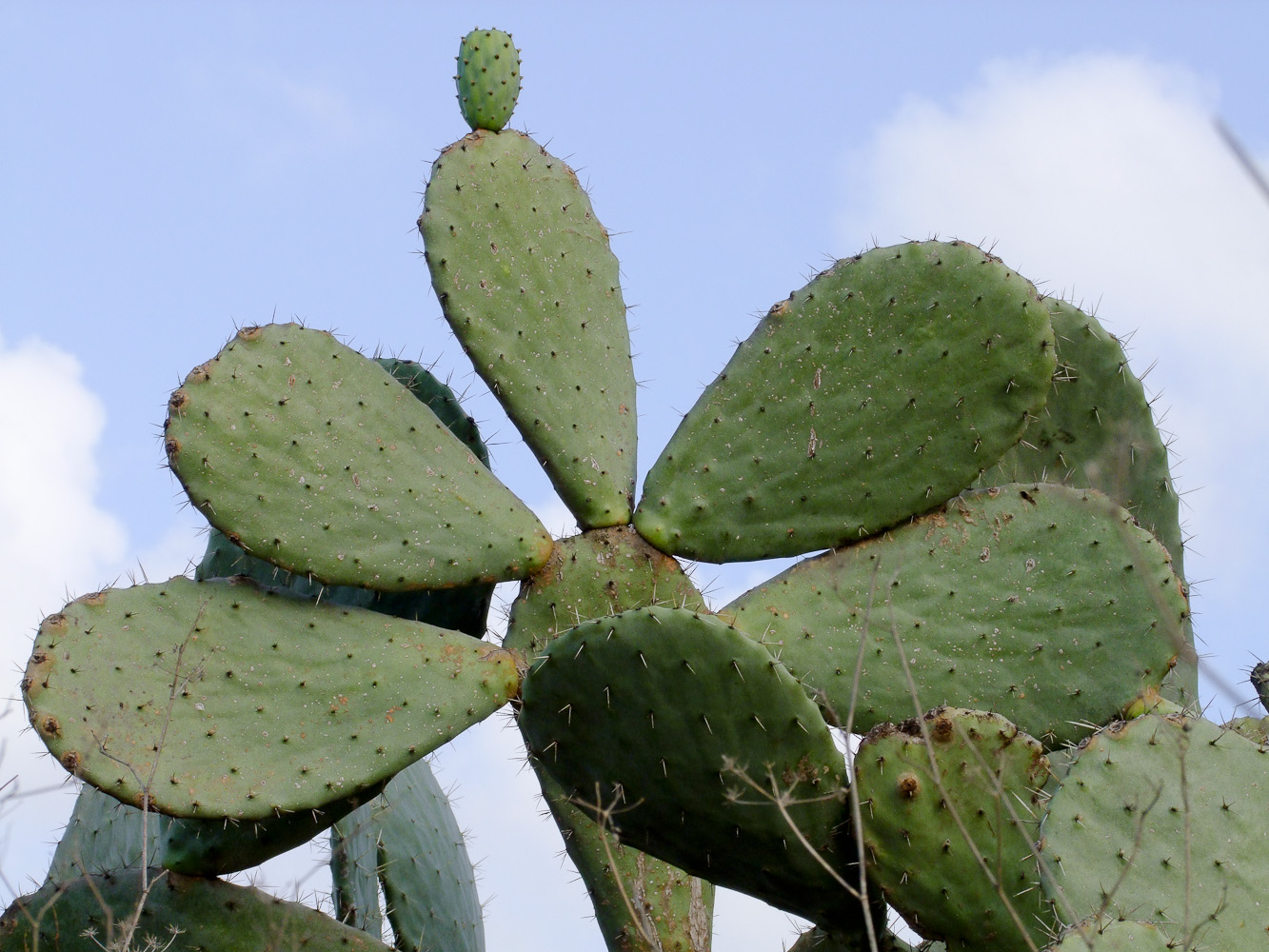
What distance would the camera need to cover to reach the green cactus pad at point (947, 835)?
1.69 m

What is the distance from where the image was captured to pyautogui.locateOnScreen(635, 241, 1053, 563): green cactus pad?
2.08 m

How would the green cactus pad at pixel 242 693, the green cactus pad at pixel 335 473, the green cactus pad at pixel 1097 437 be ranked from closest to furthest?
the green cactus pad at pixel 242 693 → the green cactus pad at pixel 335 473 → the green cactus pad at pixel 1097 437

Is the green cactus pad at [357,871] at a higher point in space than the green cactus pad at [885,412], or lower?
lower

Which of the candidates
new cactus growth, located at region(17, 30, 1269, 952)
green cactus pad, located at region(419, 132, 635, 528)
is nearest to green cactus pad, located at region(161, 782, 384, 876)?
new cactus growth, located at region(17, 30, 1269, 952)

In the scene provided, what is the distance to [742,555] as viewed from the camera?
2.11 meters

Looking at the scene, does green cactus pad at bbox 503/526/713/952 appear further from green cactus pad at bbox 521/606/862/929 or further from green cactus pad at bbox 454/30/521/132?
green cactus pad at bbox 454/30/521/132

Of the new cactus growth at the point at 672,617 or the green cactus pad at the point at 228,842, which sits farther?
the green cactus pad at the point at 228,842

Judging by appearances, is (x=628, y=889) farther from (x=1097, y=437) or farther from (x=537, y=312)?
(x=1097, y=437)

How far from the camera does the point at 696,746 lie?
166 cm

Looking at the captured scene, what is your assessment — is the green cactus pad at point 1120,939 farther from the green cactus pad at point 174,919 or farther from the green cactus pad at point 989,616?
the green cactus pad at point 174,919

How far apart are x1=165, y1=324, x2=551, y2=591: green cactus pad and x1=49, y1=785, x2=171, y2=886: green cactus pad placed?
2.23ft

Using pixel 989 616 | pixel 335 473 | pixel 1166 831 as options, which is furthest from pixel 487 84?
pixel 1166 831

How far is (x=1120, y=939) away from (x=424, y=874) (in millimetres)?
1377

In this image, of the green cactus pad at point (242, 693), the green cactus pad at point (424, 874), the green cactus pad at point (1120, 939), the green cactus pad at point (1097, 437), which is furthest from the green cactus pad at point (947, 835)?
the green cactus pad at point (424, 874)
